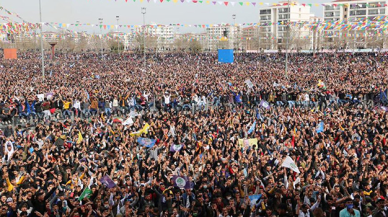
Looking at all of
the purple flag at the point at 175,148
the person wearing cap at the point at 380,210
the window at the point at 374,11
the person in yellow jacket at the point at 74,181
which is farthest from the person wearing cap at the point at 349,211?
the window at the point at 374,11

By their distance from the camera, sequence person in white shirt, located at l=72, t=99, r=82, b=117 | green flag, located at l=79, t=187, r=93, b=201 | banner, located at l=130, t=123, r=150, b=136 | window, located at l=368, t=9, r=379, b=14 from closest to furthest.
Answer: green flag, located at l=79, t=187, r=93, b=201 → banner, located at l=130, t=123, r=150, b=136 → person in white shirt, located at l=72, t=99, r=82, b=117 → window, located at l=368, t=9, r=379, b=14

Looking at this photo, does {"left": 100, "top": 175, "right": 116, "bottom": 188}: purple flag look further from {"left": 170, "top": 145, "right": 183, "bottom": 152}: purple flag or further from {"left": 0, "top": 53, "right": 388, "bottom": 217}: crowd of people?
{"left": 170, "top": 145, "right": 183, "bottom": 152}: purple flag

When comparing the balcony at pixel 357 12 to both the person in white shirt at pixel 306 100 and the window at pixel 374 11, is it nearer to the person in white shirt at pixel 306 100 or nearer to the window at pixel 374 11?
the window at pixel 374 11

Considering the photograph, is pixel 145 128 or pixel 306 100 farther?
pixel 306 100

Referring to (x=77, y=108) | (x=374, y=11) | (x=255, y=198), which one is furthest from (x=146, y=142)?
(x=374, y=11)

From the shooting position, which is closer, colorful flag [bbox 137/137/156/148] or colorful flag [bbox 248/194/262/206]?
colorful flag [bbox 248/194/262/206]

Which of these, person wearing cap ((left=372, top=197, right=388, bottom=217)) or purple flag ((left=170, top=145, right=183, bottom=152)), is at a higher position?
purple flag ((left=170, top=145, right=183, bottom=152))

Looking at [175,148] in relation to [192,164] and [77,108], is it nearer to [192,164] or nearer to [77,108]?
[192,164]

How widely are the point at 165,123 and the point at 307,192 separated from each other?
7938 millimetres

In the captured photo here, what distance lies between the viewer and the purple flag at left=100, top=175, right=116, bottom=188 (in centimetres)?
866

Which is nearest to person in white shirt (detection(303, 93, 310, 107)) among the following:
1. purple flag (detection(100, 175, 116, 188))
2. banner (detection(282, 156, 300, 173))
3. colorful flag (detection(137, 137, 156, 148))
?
colorful flag (detection(137, 137, 156, 148))

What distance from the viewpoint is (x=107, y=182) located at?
8.71 metres

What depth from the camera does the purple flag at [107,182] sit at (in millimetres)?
8655

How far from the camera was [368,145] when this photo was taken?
11547 millimetres
